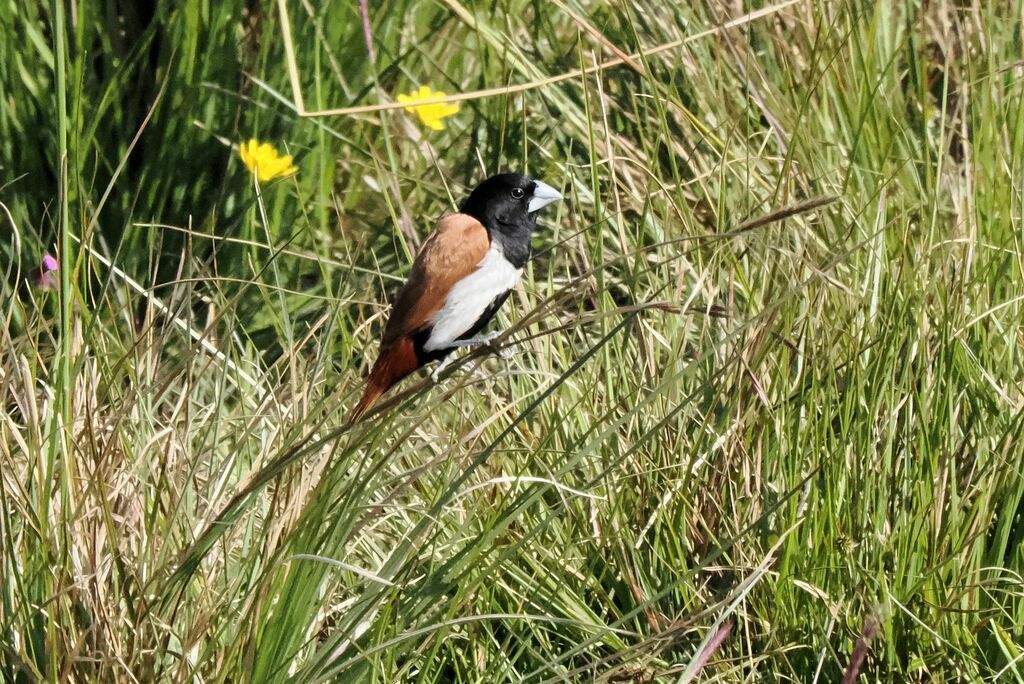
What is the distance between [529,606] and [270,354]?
1.19 m

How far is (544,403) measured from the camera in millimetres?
2250

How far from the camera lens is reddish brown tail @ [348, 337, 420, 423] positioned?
7.70 ft

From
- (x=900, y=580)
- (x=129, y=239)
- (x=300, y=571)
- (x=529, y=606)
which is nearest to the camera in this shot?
(x=300, y=571)

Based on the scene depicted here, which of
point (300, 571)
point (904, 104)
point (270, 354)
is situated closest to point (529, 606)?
point (300, 571)

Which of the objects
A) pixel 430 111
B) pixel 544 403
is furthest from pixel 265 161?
pixel 544 403

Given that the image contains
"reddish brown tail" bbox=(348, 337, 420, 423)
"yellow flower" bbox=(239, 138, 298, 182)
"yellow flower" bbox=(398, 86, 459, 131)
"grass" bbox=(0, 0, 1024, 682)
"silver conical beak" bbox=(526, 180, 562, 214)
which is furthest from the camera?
"yellow flower" bbox=(398, 86, 459, 131)

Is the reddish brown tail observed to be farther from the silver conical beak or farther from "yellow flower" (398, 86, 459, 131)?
"yellow flower" (398, 86, 459, 131)

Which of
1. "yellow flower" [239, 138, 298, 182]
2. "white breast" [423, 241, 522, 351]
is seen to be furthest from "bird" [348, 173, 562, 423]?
"yellow flower" [239, 138, 298, 182]

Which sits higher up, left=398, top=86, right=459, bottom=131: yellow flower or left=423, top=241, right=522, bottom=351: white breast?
left=398, top=86, right=459, bottom=131: yellow flower

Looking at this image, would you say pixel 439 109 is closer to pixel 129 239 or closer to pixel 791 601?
pixel 129 239

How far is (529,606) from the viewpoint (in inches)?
80.3

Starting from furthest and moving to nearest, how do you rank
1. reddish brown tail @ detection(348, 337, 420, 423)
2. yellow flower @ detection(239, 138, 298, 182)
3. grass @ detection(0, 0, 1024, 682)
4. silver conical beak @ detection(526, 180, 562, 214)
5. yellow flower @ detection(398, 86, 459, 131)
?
yellow flower @ detection(398, 86, 459, 131)
yellow flower @ detection(239, 138, 298, 182)
silver conical beak @ detection(526, 180, 562, 214)
reddish brown tail @ detection(348, 337, 420, 423)
grass @ detection(0, 0, 1024, 682)

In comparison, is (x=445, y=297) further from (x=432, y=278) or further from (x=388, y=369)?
(x=388, y=369)

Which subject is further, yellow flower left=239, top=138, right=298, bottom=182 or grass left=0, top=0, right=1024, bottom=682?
yellow flower left=239, top=138, right=298, bottom=182
